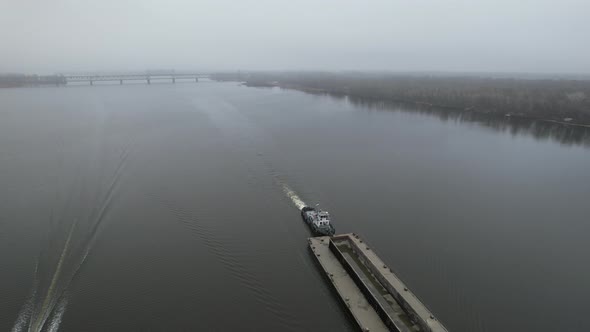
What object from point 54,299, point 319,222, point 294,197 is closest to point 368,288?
point 319,222

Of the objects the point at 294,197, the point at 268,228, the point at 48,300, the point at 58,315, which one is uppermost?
the point at 294,197

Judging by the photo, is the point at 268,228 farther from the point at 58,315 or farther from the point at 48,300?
the point at 48,300

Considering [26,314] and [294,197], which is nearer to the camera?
[26,314]

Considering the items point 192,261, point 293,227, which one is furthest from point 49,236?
point 293,227

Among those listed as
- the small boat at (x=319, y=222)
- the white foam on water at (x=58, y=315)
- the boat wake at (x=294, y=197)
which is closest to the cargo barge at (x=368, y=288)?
the small boat at (x=319, y=222)

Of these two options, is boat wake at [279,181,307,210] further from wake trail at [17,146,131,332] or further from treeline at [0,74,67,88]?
treeline at [0,74,67,88]

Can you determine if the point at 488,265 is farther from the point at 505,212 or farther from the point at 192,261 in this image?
the point at 192,261

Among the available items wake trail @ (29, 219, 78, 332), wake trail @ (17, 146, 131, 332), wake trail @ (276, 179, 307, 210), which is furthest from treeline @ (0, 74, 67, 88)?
wake trail @ (276, 179, 307, 210)
